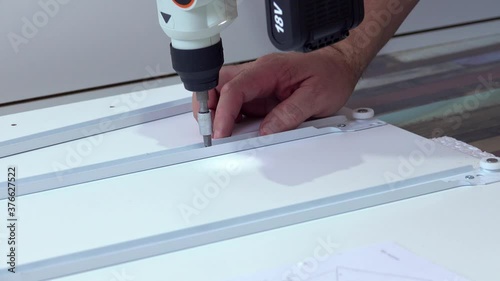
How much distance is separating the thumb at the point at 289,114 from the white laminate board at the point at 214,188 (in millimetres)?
35

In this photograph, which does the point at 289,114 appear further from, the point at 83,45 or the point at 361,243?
the point at 83,45

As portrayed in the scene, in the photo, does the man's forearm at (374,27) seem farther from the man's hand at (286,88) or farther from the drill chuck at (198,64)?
the drill chuck at (198,64)

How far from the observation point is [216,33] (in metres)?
0.88

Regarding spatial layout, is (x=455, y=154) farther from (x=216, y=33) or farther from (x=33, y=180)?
(x=33, y=180)

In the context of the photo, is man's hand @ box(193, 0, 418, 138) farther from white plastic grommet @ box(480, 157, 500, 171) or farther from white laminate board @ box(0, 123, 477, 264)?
white plastic grommet @ box(480, 157, 500, 171)

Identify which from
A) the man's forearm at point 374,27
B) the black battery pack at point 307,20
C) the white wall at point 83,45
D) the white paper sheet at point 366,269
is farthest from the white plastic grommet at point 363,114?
the white wall at point 83,45

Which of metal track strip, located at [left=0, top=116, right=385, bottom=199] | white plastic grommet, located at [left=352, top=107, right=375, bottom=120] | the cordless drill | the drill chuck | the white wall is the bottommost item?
the white wall

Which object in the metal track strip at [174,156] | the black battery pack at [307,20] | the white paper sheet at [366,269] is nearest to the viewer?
the white paper sheet at [366,269]

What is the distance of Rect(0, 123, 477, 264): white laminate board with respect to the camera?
0.83 meters

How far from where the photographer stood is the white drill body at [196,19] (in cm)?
85

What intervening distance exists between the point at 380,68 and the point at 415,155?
0.67 meters

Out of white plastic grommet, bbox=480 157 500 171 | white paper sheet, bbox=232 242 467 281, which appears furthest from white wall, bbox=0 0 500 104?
white paper sheet, bbox=232 242 467 281

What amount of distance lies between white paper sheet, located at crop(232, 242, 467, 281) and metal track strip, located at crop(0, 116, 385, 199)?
0.33 m

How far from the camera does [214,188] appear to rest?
91cm
